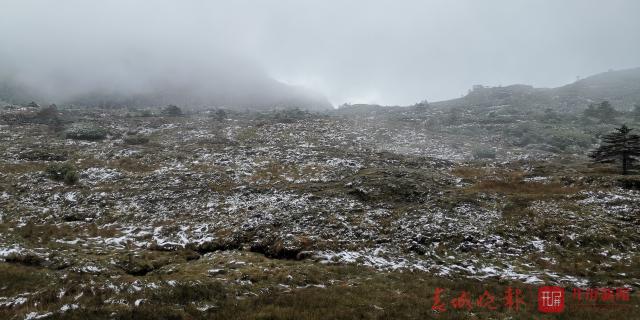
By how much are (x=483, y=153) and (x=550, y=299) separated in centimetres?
4375

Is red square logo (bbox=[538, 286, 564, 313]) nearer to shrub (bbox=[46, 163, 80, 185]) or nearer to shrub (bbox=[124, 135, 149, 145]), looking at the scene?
shrub (bbox=[46, 163, 80, 185])

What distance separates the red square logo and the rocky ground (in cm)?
130

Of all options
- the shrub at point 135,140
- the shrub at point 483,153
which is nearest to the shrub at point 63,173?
the shrub at point 135,140

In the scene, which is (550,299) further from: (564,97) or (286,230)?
(564,97)

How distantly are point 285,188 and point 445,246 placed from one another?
55.3ft

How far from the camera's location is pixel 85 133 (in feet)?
179

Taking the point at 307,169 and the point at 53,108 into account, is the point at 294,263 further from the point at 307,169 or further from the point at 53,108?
the point at 53,108

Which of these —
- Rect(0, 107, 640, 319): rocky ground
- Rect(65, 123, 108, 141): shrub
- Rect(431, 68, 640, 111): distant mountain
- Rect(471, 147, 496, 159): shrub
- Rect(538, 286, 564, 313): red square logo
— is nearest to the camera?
Rect(538, 286, 564, 313): red square logo

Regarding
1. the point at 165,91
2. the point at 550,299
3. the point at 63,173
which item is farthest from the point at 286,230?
the point at 165,91

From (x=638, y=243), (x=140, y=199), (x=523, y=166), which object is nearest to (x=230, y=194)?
(x=140, y=199)

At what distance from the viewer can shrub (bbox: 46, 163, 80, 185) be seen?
33938mm

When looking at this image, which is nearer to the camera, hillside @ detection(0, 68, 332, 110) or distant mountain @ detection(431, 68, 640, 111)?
distant mountain @ detection(431, 68, 640, 111)

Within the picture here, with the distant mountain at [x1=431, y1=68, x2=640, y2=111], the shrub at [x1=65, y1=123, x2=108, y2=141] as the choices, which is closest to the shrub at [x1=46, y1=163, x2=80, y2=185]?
the shrub at [x1=65, y1=123, x2=108, y2=141]

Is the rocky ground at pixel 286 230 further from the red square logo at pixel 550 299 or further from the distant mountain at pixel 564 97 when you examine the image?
the distant mountain at pixel 564 97
